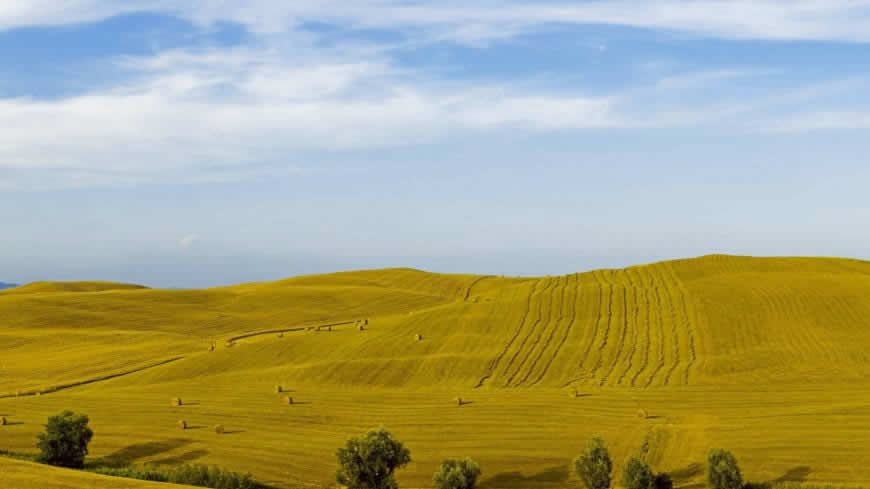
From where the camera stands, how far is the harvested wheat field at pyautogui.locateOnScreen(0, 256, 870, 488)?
4572cm

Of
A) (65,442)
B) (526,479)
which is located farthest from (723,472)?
(65,442)

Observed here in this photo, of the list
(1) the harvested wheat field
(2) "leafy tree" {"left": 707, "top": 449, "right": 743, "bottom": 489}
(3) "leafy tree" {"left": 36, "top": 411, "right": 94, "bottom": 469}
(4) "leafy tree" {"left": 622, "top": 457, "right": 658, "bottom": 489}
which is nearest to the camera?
(2) "leafy tree" {"left": 707, "top": 449, "right": 743, "bottom": 489}

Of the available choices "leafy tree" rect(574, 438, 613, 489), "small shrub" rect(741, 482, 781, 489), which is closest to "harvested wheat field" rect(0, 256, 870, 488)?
"small shrub" rect(741, 482, 781, 489)

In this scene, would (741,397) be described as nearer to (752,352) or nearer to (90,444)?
(752,352)

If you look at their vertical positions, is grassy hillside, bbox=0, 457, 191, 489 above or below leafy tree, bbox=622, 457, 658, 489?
above

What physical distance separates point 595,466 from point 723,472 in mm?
5844

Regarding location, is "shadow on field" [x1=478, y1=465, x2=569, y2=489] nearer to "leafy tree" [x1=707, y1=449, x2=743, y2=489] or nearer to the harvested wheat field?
the harvested wheat field

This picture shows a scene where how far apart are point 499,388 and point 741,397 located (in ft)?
53.7

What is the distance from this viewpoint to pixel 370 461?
4128 cm

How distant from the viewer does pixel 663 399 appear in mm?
55750

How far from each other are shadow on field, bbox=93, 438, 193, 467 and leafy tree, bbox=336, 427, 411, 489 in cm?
1159

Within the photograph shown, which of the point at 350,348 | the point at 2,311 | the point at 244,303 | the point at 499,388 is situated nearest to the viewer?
the point at 499,388

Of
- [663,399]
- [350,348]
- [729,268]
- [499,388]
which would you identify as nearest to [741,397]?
[663,399]

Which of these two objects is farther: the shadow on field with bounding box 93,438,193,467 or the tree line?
the shadow on field with bounding box 93,438,193,467
